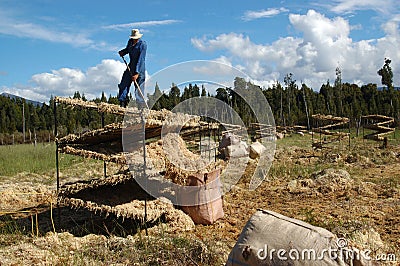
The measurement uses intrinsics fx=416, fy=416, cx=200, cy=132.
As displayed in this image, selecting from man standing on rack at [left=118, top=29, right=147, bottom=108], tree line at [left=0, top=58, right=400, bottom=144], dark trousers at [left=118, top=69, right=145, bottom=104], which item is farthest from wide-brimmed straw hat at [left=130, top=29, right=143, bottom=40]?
tree line at [left=0, top=58, right=400, bottom=144]

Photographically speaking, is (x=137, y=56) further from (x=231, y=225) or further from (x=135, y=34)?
(x=231, y=225)

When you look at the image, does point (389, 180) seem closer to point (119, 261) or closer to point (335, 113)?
point (119, 261)

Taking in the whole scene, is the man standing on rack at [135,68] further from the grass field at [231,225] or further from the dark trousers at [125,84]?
the grass field at [231,225]

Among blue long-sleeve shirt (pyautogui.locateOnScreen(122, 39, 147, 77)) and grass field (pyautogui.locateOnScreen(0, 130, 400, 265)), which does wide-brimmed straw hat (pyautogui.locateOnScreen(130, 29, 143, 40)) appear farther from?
grass field (pyautogui.locateOnScreen(0, 130, 400, 265))

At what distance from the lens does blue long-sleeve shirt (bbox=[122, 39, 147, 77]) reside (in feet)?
19.1

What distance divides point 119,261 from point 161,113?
2.15 meters

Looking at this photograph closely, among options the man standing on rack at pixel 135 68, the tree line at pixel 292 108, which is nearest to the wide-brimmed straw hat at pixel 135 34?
the man standing on rack at pixel 135 68

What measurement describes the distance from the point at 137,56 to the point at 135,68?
18cm

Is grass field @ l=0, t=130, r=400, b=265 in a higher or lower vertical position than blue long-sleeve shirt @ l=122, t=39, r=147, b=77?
lower

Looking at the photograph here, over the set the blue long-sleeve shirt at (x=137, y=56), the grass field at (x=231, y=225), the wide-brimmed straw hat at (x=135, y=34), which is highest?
the wide-brimmed straw hat at (x=135, y=34)

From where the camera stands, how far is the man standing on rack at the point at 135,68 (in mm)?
5789

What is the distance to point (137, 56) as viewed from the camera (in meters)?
5.85

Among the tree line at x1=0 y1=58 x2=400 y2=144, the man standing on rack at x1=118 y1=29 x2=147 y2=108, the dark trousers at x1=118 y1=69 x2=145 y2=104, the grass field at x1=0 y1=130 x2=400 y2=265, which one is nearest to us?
the grass field at x1=0 y1=130 x2=400 y2=265

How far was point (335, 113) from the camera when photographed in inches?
1319
